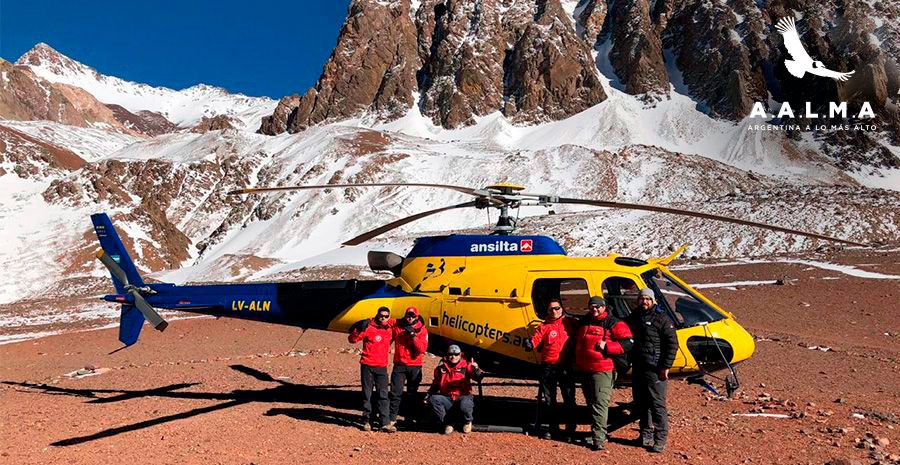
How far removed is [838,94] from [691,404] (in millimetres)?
121768

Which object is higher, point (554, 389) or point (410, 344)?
point (410, 344)

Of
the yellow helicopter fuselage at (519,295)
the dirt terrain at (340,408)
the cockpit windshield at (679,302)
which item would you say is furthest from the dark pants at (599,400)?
the cockpit windshield at (679,302)

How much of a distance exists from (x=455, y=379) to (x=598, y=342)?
7.41 ft

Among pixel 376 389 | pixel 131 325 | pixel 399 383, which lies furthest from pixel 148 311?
pixel 399 383

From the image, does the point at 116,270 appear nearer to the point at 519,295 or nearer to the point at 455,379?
the point at 455,379

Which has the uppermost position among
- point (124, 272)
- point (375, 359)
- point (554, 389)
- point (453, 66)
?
point (453, 66)

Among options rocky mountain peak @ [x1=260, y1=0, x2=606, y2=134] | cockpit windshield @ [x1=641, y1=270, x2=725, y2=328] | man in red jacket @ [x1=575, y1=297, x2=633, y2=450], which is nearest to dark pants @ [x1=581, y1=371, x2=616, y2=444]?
man in red jacket @ [x1=575, y1=297, x2=633, y2=450]

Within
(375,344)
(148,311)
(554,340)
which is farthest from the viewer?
(148,311)

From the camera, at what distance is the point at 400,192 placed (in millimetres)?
71875

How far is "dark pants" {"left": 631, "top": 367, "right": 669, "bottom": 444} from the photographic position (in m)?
7.97

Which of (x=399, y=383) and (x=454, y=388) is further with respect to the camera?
(x=399, y=383)

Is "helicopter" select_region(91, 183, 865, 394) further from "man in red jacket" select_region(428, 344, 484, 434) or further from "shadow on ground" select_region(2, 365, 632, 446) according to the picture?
"shadow on ground" select_region(2, 365, 632, 446)

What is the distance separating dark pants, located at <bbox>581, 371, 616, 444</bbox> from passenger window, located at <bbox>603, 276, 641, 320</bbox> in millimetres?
1114

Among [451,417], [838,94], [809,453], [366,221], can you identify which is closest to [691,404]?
[809,453]
